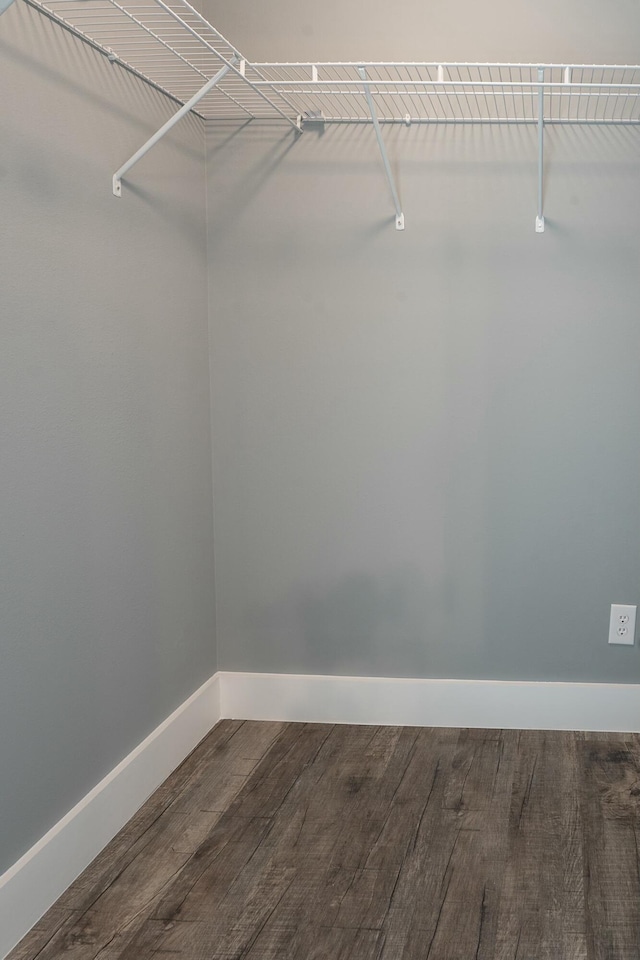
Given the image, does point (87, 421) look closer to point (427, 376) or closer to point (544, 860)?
point (427, 376)

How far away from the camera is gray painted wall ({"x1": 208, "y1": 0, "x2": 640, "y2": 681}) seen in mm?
2443

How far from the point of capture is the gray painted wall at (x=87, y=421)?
5.27 ft

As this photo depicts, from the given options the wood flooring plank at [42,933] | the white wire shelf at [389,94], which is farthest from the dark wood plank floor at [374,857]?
the white wire shelf at [389,94]

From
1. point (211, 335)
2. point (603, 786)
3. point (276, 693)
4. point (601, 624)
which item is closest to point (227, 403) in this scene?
point (211, 335)

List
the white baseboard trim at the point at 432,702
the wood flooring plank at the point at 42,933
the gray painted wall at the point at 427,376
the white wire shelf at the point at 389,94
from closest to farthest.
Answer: the wood flooring plank at the point at 42,933 → the white wire shelf at the point at 389,94 → the gray painted wall at the point at 427,376 → the white baseboard trim at the point at 432,702

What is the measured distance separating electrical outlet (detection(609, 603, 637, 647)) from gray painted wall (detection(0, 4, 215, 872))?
1.15 metres

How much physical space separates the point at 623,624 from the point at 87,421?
1554mm

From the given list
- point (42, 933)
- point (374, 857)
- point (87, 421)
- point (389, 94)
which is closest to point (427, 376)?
point (389, 94)

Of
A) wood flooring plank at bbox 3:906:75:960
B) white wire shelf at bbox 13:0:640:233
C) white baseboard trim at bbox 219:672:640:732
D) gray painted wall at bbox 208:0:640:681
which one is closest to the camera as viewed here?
wood flooring plank at bbox 3:906:75:960

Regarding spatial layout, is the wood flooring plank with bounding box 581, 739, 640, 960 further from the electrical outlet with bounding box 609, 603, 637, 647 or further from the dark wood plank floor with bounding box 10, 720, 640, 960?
the electrical outlet with bounding box 609, 603, 637, 647

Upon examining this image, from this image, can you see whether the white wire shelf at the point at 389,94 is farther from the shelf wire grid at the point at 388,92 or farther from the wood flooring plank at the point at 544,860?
the wood flooring plank at the point at 544,860

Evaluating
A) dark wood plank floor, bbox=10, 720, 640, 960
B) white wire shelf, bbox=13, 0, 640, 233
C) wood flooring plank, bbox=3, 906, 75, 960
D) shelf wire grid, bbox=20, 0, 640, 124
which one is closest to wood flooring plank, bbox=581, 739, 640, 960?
dark wood plank floor, bbox=10, 720, 640, 960

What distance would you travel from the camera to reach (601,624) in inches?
100

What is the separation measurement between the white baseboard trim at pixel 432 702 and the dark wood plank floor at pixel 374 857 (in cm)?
7
